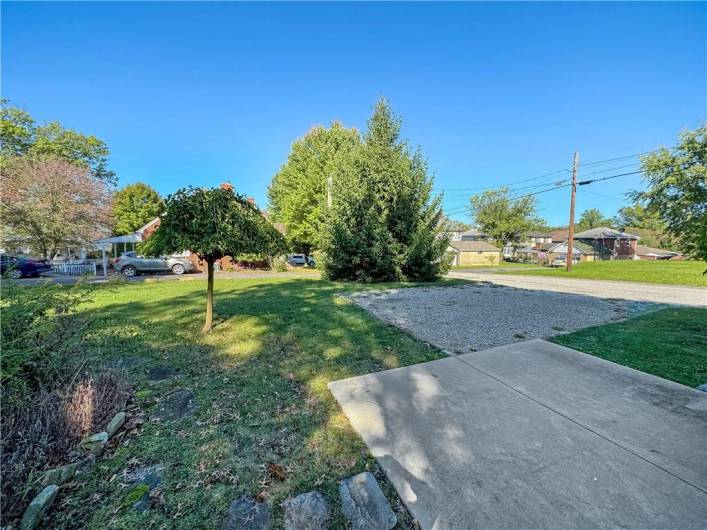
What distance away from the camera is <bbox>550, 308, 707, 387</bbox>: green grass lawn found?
132 inches

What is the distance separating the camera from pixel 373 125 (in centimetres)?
1209

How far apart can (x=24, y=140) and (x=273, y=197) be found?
1753 centimetres

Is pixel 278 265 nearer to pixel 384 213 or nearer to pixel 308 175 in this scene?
pixel 308 175

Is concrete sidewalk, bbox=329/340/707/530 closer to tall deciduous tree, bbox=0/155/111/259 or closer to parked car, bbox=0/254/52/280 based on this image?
parked car, bbox=0/254/52/280

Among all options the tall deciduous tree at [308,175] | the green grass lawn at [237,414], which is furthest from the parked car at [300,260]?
the green grass lawn at [237,414]

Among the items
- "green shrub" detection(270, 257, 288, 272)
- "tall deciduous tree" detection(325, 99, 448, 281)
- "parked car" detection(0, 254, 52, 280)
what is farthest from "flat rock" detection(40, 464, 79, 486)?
"green shrub" detection(270, 257, 288, 272)

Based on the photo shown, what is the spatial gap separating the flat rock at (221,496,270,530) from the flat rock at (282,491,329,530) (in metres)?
0.11

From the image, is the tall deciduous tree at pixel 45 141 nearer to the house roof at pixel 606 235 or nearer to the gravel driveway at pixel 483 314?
the gravel driveway at pixel 483 314

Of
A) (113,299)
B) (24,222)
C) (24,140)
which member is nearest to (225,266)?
(24,222)

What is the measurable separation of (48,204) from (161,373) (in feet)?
59.3

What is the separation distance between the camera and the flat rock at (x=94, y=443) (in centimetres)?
201

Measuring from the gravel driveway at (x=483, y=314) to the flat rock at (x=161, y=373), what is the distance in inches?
135

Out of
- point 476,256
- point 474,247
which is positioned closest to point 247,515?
point 476,256

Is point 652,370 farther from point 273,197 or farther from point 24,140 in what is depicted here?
point 24,140
